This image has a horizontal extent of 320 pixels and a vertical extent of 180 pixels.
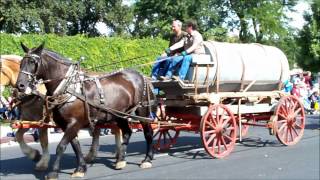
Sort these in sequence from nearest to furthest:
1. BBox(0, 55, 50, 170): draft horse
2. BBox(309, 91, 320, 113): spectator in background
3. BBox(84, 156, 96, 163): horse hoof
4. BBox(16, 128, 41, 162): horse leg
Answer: BBox(0, 55, 50, 170): draft horse < BBox(16, 128, 41, 162): horse leg < BBox(84, 156, 96, 163): horse hoof < BBox(309, 91, 320, 113): spectator in background

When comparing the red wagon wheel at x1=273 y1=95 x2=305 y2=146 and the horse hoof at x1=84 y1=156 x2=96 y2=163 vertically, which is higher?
the red wagon wheel at x1=273 y1=95 x2=305 y2=146

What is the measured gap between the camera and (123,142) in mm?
9117

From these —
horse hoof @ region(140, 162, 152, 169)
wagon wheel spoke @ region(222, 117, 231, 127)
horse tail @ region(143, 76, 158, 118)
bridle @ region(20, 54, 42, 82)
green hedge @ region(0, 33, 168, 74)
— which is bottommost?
horse hoof @ region(140, 162, 152, 169)

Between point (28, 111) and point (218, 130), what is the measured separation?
348 centimetres

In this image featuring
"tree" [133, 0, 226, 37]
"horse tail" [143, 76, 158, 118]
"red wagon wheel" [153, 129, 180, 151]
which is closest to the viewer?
"horse tail" [143, 76, 158, 118]

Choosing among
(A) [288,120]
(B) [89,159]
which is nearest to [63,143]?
(B) [89,159]

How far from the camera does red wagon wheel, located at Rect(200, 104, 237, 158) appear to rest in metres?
9.65

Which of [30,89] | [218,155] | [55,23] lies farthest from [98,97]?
[55,23]

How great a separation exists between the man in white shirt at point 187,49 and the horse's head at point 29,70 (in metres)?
2.66

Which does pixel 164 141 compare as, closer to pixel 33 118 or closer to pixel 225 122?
pixel 225 122

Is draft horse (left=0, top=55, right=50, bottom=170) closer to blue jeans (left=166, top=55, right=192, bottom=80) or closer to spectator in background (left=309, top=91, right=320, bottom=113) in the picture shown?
blue jeans (left=166, top=55, right=192, bottom=80)

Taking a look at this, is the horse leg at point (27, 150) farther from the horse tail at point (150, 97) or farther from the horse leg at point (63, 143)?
the horse tail at point (150, 97)

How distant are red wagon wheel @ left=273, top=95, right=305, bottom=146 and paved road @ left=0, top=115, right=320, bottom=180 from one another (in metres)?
0.24

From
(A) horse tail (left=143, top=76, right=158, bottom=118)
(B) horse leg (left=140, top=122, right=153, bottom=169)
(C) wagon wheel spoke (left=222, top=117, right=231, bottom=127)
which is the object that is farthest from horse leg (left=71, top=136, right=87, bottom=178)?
(C) wagon wheel spoke (left=222, top=117, right=231, bottom=127)
